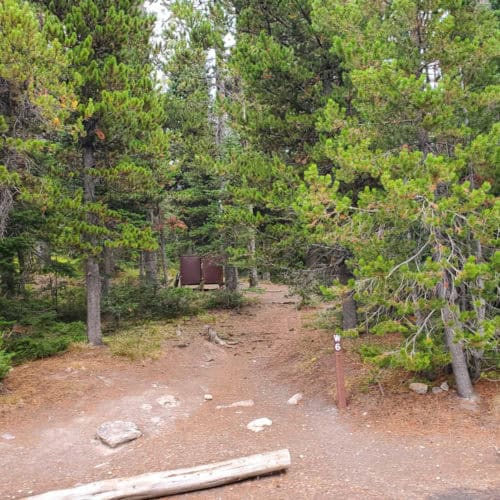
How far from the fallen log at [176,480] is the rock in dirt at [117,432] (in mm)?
1555

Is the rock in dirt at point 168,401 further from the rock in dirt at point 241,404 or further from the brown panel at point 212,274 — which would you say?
the brown panel at point 212,274

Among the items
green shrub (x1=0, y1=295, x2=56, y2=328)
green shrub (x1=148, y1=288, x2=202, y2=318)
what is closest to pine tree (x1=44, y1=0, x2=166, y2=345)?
green shrub (x1=0, y1=295, x2=56, y2=328)

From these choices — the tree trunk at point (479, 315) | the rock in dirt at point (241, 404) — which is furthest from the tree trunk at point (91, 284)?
the tree trunk at point (479, 315)

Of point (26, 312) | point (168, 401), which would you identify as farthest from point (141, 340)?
point (168, 401)

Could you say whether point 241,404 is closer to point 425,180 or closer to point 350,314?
point 350,314

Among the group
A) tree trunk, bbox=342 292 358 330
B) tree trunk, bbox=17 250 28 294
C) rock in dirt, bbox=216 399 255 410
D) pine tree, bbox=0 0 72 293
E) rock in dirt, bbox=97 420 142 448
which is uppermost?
pine tree, bbox=0 0 72 293

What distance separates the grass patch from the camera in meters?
10.5

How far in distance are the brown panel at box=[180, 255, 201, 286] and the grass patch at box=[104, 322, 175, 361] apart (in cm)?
527

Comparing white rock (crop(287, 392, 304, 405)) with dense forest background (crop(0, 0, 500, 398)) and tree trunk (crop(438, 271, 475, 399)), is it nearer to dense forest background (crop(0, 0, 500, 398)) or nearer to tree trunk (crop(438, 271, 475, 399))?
dense forest background (crop(0, 0, 500, 398))

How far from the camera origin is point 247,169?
984 cm

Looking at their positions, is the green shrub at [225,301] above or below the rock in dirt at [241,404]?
above

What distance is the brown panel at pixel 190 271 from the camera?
62.8ft

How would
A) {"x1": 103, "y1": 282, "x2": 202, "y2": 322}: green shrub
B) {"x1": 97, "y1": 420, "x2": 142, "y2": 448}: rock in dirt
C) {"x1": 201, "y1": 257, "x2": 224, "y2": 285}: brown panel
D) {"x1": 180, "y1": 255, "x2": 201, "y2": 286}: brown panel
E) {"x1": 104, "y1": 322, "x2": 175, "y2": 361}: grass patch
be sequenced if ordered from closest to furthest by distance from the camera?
{"x1": 97, "y1": 420, "x2": 142, "y2": 448}: rock in dirt → {"x1": 104, "y1": 322, "x2": 175, "y2": 361}: grass patch → {"x1": 103, "y1": 282, "x2": 202, "y2": 322}: green shrub → {"x1": 180, "y1": 255, "x2": 201, "y2": 286}: brown panel → {"x1": 201, "y1": 257, "x2": 224, "y2": 285}: brown panel

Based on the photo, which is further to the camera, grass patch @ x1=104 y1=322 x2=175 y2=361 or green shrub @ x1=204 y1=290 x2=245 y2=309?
green shrub @ x1=204 y1=290 x2=245 y2=309
